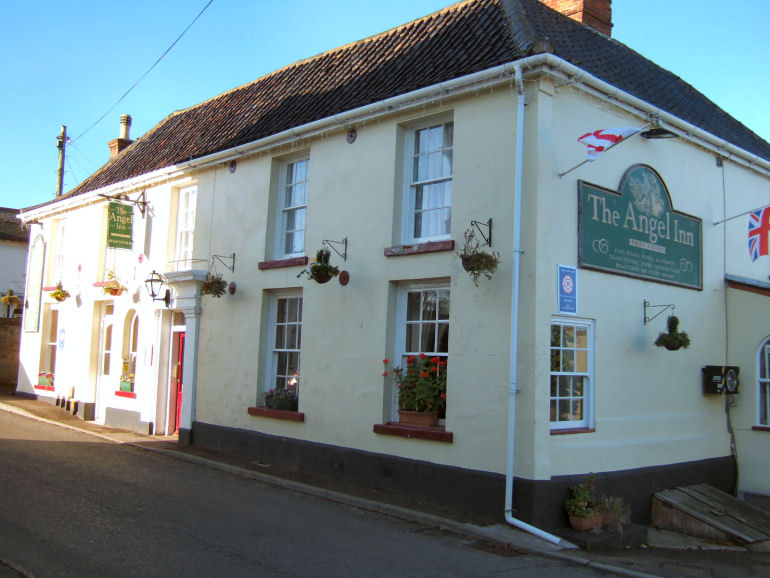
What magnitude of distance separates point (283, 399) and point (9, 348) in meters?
16.8

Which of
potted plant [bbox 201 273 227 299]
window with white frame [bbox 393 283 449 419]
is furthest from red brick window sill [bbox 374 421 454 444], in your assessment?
potted plant [bbox 201 273 227 299]

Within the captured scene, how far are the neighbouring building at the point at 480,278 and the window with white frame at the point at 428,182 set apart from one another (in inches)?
1.5

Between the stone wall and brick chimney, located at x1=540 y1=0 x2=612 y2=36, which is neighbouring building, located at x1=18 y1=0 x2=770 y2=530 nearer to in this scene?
brick chimney, located at x1=540 y1=0 x2=612 y2=36

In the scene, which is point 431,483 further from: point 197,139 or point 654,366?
point 197,139

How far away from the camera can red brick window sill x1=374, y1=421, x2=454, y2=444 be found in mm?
9742

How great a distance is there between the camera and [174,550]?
23.9ft

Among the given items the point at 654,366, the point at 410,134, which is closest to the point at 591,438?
the point at 654,366

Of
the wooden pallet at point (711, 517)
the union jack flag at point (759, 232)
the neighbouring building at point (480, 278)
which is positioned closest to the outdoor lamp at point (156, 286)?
the neighbouring building at point (480, 278)

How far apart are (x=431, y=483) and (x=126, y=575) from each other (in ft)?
14.8

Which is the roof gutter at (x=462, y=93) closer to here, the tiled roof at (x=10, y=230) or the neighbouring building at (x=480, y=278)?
the neighbouring building at (x=480, y=278)

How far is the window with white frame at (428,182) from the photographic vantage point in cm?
1063

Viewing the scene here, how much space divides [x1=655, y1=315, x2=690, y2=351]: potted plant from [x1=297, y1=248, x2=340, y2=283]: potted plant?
195 inches

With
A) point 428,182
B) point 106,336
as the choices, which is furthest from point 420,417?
point 106,336

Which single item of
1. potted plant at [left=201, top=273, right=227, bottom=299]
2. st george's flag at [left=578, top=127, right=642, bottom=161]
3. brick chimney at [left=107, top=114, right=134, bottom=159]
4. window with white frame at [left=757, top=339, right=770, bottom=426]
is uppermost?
brick chimney at [left=107, top=114, right=134, bottom=159]
